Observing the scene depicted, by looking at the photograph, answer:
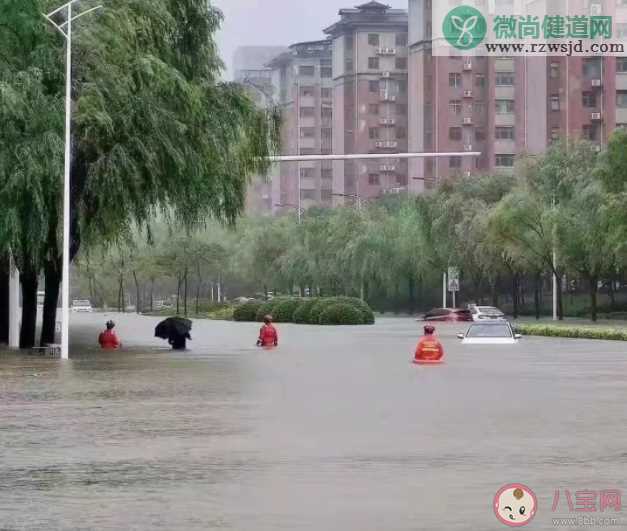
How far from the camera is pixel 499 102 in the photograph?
154 meters

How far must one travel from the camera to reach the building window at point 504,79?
504ft

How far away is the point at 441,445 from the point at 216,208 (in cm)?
2743

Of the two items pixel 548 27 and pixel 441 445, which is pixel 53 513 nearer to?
pixel 441 445

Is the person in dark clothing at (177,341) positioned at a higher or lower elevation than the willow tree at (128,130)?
lower

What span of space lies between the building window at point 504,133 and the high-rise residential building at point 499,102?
9cm

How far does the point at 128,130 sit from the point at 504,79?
115 metres

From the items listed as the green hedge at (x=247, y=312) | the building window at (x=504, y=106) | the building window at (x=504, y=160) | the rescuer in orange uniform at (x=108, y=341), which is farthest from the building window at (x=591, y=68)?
the rescuer in orange uniform at (x=108, y=341)

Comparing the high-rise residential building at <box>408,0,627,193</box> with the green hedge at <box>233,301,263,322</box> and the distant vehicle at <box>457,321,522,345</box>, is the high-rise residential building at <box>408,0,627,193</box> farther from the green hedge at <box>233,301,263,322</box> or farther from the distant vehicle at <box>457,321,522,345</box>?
the distant vehicle at <box>457,321,522,345</box>

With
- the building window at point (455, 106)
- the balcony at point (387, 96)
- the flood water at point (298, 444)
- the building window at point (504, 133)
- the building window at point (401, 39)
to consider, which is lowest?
the flood water at point (298, 444)

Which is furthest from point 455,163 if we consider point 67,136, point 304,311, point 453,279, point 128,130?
point 67,136

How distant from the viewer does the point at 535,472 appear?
1517 centimetres

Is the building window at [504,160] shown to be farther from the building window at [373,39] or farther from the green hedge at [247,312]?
the green hedge at [247,312]

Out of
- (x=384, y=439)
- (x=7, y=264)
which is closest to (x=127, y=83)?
(x=7, y=264)

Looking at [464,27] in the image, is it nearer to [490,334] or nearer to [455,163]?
[455,163]
